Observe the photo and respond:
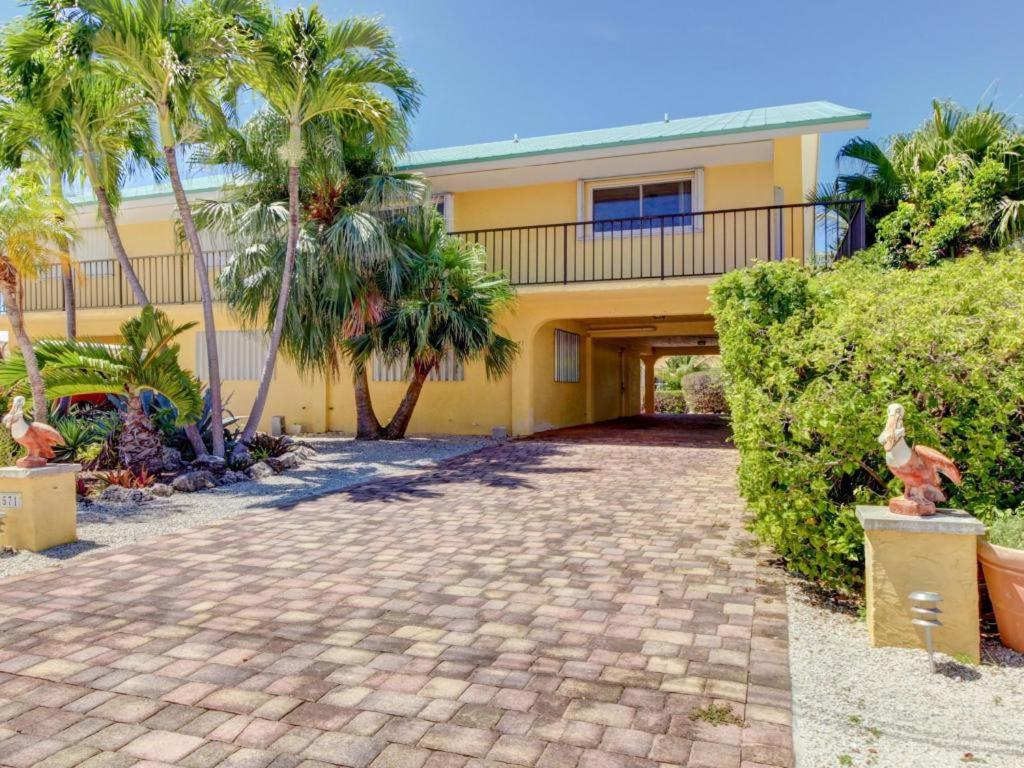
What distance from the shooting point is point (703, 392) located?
27094mm

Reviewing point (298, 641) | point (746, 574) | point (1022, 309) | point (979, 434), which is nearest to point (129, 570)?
point (298, 641)

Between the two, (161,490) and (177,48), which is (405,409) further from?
(177,48)

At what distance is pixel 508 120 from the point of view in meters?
17.2

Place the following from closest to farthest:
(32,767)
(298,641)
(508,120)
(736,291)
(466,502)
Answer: (32,767), (298,641), (736,291), (466,502), (508,120)

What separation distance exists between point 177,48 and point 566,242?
24.2ft

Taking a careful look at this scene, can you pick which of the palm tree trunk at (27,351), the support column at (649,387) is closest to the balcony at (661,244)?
the palm tree trunk at (27,351)

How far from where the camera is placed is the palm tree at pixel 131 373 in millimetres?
8094

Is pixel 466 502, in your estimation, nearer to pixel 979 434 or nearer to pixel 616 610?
pixel 616 610

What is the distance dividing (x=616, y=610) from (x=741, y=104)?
44.2 ft

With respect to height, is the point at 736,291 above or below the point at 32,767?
above

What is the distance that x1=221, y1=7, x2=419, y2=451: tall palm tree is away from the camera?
924cm

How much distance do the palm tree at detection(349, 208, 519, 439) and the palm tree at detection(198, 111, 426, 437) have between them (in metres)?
0.31

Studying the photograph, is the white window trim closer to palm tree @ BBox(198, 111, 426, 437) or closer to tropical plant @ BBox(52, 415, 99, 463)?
palm tree @ BBox(198, 111, 426, 437)

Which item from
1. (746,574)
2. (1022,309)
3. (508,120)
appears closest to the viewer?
(1022,309)
